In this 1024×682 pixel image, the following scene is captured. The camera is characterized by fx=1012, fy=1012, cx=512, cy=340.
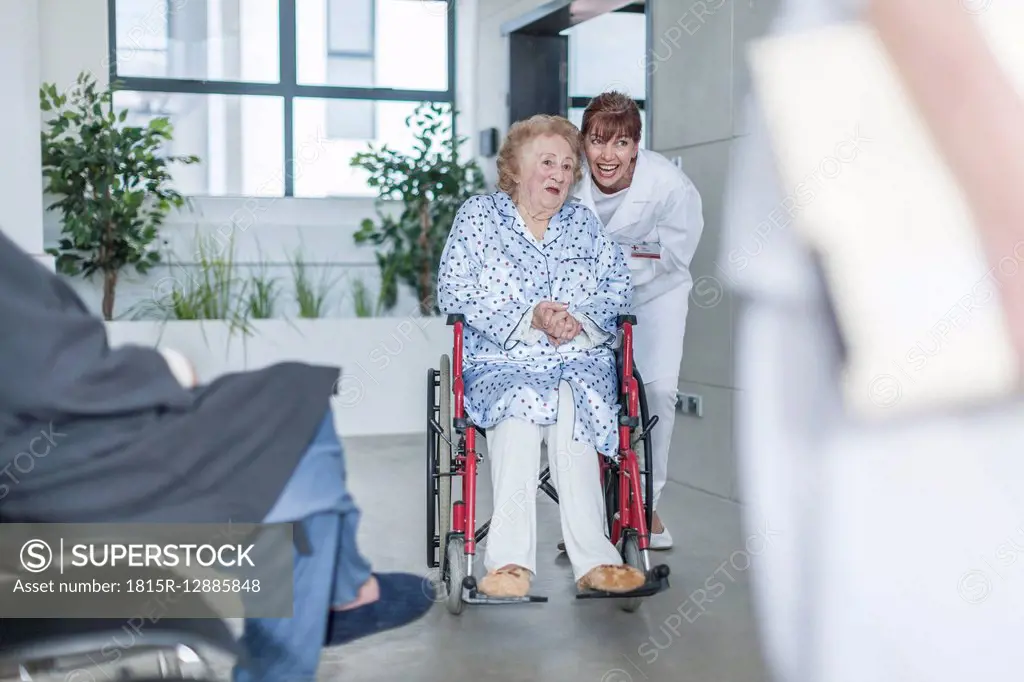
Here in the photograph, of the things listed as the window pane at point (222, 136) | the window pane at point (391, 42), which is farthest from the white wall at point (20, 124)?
the window pane at point (391, 42)

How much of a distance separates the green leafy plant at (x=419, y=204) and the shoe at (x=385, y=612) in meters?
2.32

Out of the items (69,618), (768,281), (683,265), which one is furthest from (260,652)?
(683,265)

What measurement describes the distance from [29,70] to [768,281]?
5.97 ft

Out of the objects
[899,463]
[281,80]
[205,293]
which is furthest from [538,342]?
[281,80]

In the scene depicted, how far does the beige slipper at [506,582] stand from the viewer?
1.93m

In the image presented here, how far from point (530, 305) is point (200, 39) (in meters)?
3.32

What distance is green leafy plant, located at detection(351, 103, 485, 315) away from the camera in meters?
4.45

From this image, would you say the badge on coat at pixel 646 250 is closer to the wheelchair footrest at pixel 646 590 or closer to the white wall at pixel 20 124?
the wheelchair footrest at pixel 646 590

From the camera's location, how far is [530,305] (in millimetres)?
2148

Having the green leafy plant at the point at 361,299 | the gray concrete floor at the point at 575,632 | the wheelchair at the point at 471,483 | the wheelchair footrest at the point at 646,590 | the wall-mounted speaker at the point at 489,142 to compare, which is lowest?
the gray concrete floor at the point at 575,632

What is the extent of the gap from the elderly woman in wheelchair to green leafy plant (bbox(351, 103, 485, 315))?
2.22 m

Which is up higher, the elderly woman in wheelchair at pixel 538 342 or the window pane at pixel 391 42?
the window pane at pixel 391 42

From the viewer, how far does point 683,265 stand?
2.59 m

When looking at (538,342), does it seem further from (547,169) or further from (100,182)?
(100,182)
